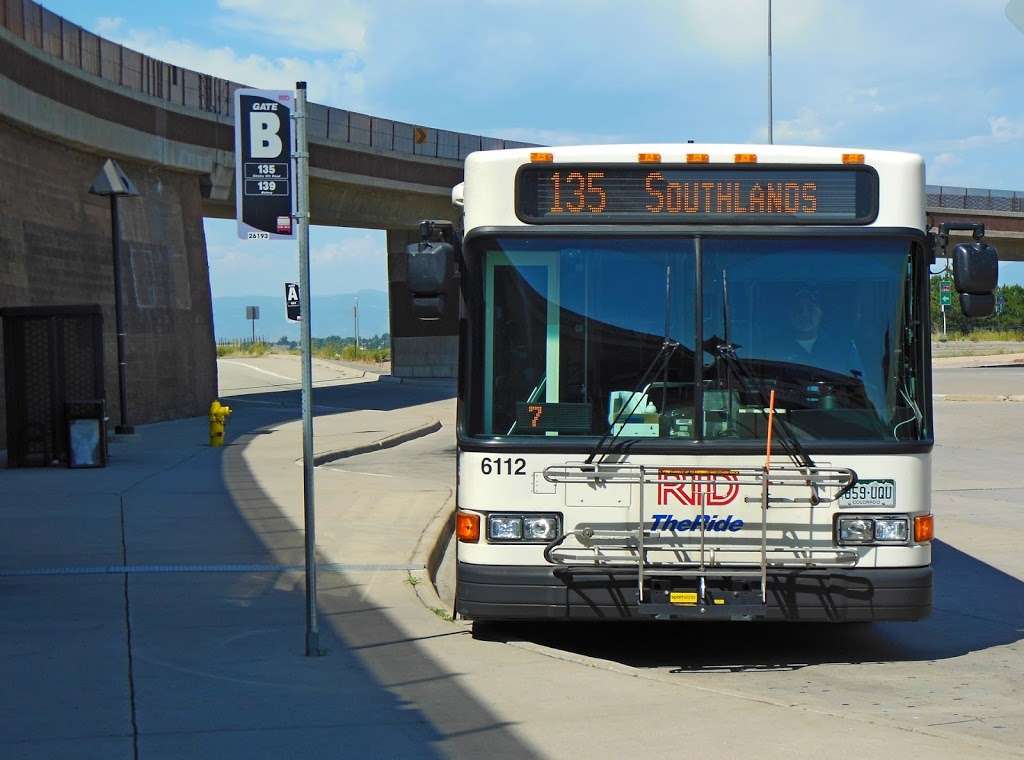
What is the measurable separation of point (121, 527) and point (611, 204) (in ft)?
24.3

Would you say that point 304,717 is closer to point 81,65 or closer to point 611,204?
point 611,204

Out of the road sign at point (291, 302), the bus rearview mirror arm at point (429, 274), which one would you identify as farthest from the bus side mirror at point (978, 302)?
the road sign at point (291, 302)

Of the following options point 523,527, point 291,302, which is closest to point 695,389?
point 523,527

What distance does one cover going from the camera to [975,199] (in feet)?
226

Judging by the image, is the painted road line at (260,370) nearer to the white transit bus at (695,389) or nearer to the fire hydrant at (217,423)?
the fire hydrant at (217,423)

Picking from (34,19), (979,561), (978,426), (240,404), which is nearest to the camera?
(979,561)

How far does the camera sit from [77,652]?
824 cm

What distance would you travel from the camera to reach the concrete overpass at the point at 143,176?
27062mm

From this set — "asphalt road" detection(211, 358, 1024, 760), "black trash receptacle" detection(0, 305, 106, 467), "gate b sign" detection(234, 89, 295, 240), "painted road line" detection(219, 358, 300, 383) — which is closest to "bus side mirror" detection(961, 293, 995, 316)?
"asphalt road" detection(211, 358, 1024, 760)

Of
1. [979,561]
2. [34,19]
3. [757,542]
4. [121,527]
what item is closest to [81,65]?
[34,19]

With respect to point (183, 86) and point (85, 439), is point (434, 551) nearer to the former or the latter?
point (85, 439)

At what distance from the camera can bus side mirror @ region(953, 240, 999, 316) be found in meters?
8.65

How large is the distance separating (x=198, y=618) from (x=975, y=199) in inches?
2563

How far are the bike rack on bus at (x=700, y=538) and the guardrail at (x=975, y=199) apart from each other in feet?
199
